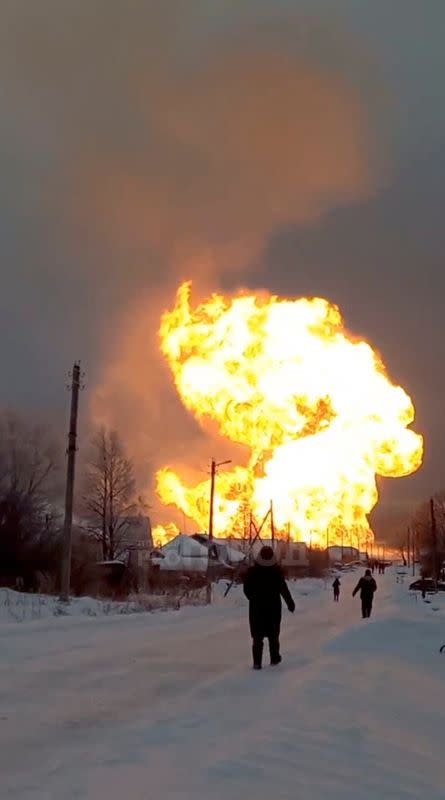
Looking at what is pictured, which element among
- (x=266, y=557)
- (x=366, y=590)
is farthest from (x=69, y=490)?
(x=266, y=557)

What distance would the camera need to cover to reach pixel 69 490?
30.5 metres

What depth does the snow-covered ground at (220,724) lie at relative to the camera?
543 centimetres

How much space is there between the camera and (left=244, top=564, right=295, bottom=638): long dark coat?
1263cm

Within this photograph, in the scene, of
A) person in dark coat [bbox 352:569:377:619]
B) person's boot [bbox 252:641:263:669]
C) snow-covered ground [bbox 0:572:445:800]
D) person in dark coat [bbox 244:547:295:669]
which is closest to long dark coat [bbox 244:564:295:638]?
person in dark coat [bbox 244:547:295:669]

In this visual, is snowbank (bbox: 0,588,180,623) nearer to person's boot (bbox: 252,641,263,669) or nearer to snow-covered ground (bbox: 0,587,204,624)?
snow-covered ground (bbox: 0,587,204,624)

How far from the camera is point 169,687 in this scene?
418 inches

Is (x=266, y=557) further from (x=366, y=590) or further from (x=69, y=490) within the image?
(x=69, y=490)

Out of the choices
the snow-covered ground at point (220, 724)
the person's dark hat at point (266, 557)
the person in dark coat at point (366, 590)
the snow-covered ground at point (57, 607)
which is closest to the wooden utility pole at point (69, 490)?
the snow-covered ground at point (57, 607)

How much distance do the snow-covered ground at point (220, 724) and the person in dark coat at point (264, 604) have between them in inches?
18.2

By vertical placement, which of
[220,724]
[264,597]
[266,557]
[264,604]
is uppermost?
[266,557]

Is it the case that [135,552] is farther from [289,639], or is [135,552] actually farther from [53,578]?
[289,639]

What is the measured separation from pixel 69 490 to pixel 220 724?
23893 mm

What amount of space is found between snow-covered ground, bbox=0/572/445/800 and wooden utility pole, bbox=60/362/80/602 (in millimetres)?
13501

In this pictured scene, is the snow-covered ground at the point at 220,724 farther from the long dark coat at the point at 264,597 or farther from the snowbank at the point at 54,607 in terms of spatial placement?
the snowbank at the point at 54,607
